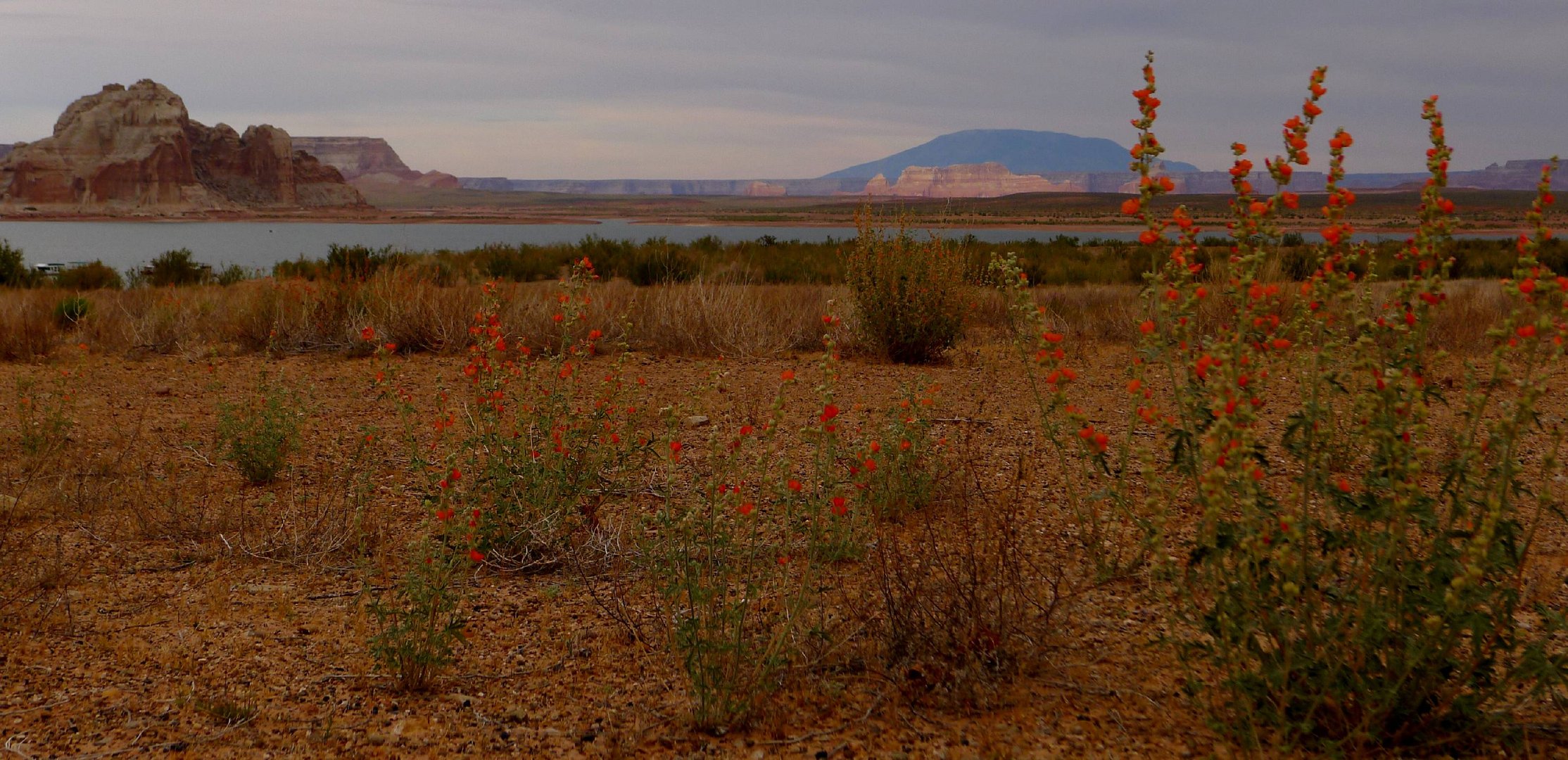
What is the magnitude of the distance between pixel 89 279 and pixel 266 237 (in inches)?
2291

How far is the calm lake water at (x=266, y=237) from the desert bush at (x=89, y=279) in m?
4.37

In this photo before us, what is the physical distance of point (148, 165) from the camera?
107m

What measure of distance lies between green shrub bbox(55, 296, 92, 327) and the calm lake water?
7.59m

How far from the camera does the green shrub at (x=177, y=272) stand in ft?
51.5

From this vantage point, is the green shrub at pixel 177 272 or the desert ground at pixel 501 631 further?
the green shrub at pixel 177 272

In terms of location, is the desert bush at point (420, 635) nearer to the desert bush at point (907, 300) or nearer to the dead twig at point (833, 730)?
the dead twig at point (833, 730)

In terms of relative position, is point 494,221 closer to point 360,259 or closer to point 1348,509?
point 360,259

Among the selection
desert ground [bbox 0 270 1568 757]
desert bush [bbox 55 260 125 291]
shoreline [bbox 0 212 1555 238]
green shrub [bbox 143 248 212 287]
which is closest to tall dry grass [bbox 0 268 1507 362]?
desert ground [bbox 0 270 1568 757]

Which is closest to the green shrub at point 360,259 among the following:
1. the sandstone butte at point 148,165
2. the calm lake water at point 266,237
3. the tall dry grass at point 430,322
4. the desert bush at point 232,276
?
the desert bush at point 232,276

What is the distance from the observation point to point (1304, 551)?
2158 millimetres

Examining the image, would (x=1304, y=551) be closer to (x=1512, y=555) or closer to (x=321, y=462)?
(x=1512, y=555)

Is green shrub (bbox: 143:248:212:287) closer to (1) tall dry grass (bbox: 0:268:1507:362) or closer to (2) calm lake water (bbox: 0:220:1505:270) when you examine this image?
(2) calm lake water (bbox: 0:220:1505:270)

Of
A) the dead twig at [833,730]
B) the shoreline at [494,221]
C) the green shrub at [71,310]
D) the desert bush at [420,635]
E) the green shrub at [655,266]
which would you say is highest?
the shoreline at [494,221]

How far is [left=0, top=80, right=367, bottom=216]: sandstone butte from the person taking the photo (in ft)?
341
